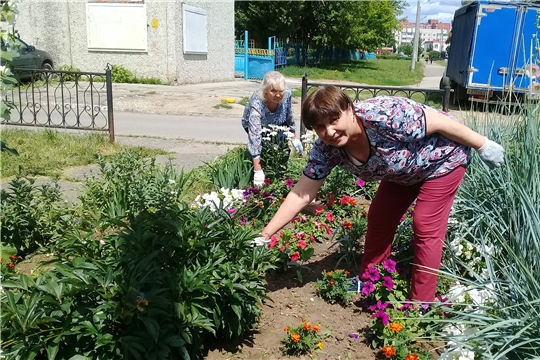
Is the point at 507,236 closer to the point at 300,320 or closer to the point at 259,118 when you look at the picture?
the point at 300,320

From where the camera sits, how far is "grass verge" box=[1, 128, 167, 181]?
5695 mm

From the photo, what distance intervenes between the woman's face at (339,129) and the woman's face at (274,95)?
5.92 feet

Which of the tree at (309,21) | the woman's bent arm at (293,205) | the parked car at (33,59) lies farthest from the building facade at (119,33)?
the woman's bent arm at (293,205)

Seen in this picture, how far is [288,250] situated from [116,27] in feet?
50.1

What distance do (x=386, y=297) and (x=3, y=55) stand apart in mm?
2200

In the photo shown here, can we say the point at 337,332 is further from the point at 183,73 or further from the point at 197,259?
the point at 183,73

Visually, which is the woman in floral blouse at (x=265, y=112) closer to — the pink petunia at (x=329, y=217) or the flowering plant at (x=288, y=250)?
the pink petunia at (x=329, y=217)

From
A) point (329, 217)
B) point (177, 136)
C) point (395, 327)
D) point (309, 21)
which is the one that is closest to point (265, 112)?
point (329, 217)

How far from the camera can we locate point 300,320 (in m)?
2.88

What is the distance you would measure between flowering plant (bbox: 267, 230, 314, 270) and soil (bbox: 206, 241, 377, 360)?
102 mm

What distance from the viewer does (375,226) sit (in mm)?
3061

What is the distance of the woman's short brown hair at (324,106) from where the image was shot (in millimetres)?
2406

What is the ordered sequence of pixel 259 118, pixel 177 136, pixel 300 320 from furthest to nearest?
1. pixel 177 136
2. pixel 259 118
3. pixel 300 320

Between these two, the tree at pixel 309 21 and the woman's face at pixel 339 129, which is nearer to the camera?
the woman's face at pixel 339 129
